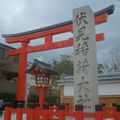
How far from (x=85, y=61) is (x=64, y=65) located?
3946cm

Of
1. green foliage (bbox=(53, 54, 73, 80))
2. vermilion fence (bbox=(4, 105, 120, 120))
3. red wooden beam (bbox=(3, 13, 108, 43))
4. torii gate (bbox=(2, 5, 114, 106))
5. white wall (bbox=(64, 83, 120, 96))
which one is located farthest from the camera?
green foliage (bbox=(53, 54, 73, 80))

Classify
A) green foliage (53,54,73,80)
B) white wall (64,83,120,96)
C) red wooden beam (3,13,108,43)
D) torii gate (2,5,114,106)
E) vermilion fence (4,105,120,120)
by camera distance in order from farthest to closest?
green foliage (53,54,73,80) → torii gate (2,5,114,106) → red wooden beam (3,13,108,43) → white wall (64,83,120,96) → vermilion fence (4,105,120,120)

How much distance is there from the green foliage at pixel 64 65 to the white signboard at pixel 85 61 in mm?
37429

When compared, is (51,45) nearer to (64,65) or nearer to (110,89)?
(110,89)

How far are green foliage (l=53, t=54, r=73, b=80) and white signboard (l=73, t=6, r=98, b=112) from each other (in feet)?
123

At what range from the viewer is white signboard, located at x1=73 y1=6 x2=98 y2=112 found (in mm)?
12520

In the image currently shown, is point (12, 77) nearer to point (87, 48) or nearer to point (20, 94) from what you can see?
point (20, 94)

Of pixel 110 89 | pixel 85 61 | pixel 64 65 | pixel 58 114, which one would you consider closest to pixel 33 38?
pixel 110 89

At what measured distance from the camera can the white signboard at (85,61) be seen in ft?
41.1

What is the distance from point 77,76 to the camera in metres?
13.0

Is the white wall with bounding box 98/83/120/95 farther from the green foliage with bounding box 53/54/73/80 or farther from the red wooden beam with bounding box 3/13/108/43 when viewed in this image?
the green foliage with bounding box 53/54/73/80

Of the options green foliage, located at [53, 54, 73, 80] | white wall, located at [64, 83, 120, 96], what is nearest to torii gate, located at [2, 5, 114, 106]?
white wall, located at [64, 83, 120, 96]

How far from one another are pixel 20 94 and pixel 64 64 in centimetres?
2601

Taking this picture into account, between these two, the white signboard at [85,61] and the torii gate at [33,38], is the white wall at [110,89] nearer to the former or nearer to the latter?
the torii gate at [33,38]
